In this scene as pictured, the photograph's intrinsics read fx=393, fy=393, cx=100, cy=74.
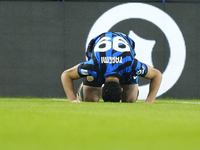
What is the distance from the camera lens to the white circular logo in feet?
23.2

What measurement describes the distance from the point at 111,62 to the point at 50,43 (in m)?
3.42

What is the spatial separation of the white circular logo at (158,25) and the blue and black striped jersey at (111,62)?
10.0ft

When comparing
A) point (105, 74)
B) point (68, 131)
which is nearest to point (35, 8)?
point (105, 74)

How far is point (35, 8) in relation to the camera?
23.1 ft

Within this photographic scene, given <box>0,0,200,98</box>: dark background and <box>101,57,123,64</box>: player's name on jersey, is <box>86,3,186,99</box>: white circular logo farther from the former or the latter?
<box>101,57,123,64</box>: player's name on jersey

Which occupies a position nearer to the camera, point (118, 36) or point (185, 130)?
point (185, 130)

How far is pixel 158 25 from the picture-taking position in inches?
281

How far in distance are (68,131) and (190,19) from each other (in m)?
5.97

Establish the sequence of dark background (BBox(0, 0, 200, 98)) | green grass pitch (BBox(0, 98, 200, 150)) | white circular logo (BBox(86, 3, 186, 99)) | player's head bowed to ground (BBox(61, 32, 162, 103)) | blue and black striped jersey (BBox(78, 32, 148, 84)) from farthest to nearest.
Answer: white circular logo (BBox(86, 3, 186, 99)) < dark background (BBox(0, 0, 200, 98)) < blue and black striped jersey (BBox(78, 32, 148, 84)) < player's head bowed to ground (BBox(61, 32, 162, 103)) < green grass pitch (BBox(0, 98, 200, 150))

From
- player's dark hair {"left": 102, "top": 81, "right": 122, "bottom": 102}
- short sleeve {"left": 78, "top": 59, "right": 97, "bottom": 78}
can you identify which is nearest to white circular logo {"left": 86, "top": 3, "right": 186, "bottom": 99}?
short sleeve {"left": 78, "top": 59, "right": 97, "bottom": 78}

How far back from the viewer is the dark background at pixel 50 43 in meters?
6.95

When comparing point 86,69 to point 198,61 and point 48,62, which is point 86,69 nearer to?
point 48,62

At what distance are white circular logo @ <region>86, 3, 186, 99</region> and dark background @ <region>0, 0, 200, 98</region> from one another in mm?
79

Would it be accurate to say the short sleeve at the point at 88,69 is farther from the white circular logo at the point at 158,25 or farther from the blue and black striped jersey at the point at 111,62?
the white circular logo at the point at 158,25
